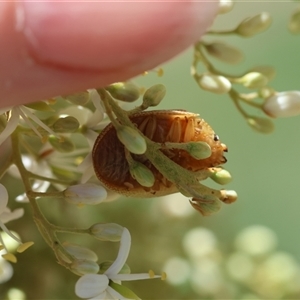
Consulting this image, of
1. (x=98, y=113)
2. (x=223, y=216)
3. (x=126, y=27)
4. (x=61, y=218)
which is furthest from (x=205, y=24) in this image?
(x=223, y=216)

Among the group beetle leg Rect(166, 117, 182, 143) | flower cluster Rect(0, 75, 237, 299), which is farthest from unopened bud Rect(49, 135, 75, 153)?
beetle leg Rect(166, 117, 182, 143)

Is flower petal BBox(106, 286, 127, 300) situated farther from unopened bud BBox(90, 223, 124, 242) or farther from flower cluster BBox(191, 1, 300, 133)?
flower cluster BBox(191, 1, 300, 133)

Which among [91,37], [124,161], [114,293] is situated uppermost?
[91,37]

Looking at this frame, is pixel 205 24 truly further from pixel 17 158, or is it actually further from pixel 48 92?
pixel 17 158

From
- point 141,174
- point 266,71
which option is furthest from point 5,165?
point 266,71

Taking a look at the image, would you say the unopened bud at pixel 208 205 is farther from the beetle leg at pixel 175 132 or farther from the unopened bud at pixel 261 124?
the unopened bud at pixel 261 124

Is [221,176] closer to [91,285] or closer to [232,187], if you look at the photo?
[91,285]
